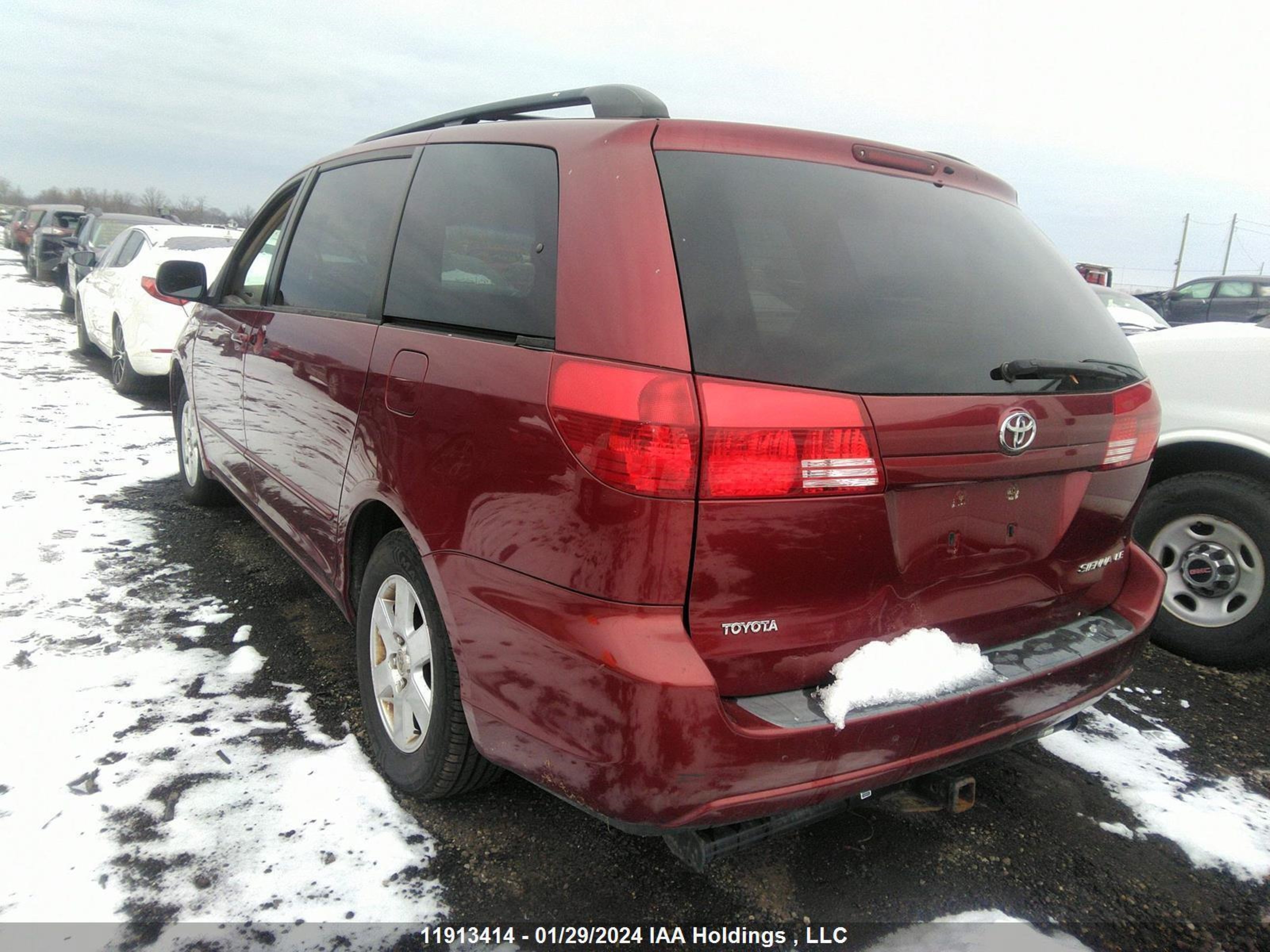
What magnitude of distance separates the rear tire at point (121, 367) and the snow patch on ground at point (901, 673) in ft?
27.6

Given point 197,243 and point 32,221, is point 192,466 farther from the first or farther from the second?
point 32,221

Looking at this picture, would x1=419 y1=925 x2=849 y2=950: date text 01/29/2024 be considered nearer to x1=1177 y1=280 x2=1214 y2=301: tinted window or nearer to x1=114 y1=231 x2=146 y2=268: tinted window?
x1=114 y1=231 x2=146 y2=268: tinted window

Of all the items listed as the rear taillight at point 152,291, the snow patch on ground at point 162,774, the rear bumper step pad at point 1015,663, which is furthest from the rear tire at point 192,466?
the rear bumper step pad at point 1015,663

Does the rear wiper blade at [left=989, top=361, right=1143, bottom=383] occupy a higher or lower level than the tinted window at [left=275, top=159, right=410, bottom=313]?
lower

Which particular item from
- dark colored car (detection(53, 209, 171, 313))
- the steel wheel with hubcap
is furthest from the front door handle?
dark colored car (detection(53, 209, 171, 313))

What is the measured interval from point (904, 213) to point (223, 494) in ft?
14.7

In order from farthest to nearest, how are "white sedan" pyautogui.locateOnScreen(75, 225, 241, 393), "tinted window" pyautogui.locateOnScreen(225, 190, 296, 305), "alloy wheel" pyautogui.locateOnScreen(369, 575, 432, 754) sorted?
"white sedan" pyautogui.locateOnScreen(75, 225, 241, 393)
"tinted window" pyautogui.locateOnScreen(225, 190, 296, 305)
"alloy wheel" pyautogui.locateOnScreen(369, 575, 432, 754)

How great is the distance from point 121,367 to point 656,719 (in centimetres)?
886

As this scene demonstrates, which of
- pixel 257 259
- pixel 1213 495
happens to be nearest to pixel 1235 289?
pixel 1213 495

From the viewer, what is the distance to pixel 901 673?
5.94 ft

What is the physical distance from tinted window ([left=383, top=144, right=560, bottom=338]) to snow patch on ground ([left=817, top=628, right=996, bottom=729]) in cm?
97

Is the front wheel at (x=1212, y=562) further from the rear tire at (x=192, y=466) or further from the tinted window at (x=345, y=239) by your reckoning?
the rear tire at (x=192, y=466)

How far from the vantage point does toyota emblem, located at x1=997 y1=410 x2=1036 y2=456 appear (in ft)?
6.23

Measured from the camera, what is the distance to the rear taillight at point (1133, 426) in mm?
2184
